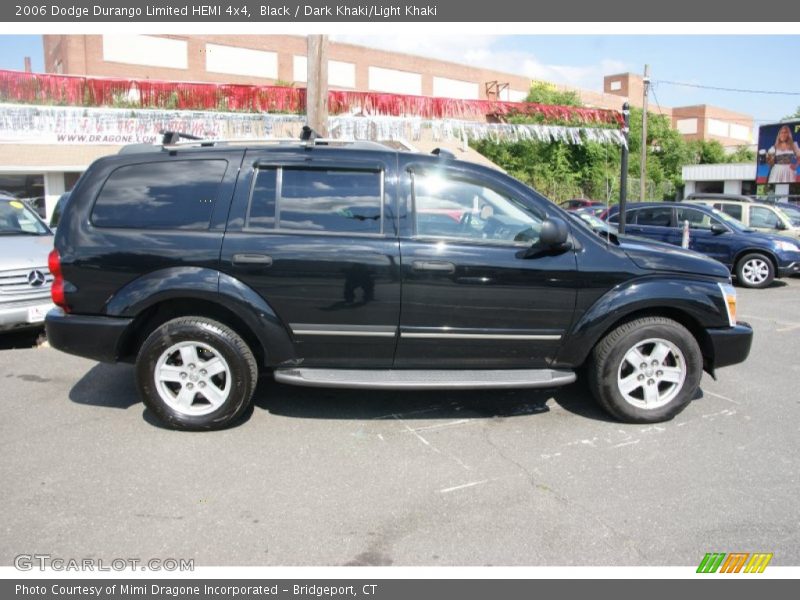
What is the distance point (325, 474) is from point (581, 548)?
1539 mm

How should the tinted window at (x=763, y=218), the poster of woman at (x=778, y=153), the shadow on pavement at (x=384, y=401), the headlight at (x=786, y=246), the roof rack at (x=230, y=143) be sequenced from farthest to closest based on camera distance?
the poster of woman at (x=778, y=153) → the tinted window at (x=763, y=218) → the headlight at (x=786, y=246) → the shadow on pavement at (x=384, y=401) → the roof rack at (x=230, y=143)

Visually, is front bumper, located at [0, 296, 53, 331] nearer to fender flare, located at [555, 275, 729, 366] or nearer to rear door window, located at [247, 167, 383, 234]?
rear door window, located at [247, 167, 383, 234]

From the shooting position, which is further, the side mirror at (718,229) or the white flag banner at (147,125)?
the white flag banner at (147,125)

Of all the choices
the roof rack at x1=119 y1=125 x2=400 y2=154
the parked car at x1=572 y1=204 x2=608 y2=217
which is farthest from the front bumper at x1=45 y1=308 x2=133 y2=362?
the parked car at x1=572 y1=204 x2=608 y2=217

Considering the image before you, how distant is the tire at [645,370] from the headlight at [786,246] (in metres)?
8.78

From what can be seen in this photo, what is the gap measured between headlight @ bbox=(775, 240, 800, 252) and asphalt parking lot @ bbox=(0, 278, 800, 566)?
759 centimetres

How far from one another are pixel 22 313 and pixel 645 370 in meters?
6.08

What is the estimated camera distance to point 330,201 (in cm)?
429

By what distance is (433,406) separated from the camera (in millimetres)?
4887

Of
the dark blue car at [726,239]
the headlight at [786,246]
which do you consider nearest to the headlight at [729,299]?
the dark blue car at [726,239]

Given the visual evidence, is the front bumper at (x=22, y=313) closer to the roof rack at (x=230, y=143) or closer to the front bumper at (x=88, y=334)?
the front bumper at (x=88, y=334)

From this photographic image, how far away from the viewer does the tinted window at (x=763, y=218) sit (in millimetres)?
13688

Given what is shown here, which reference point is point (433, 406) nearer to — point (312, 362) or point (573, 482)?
point (312, 362)

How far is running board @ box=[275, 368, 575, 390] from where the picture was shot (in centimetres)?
418
